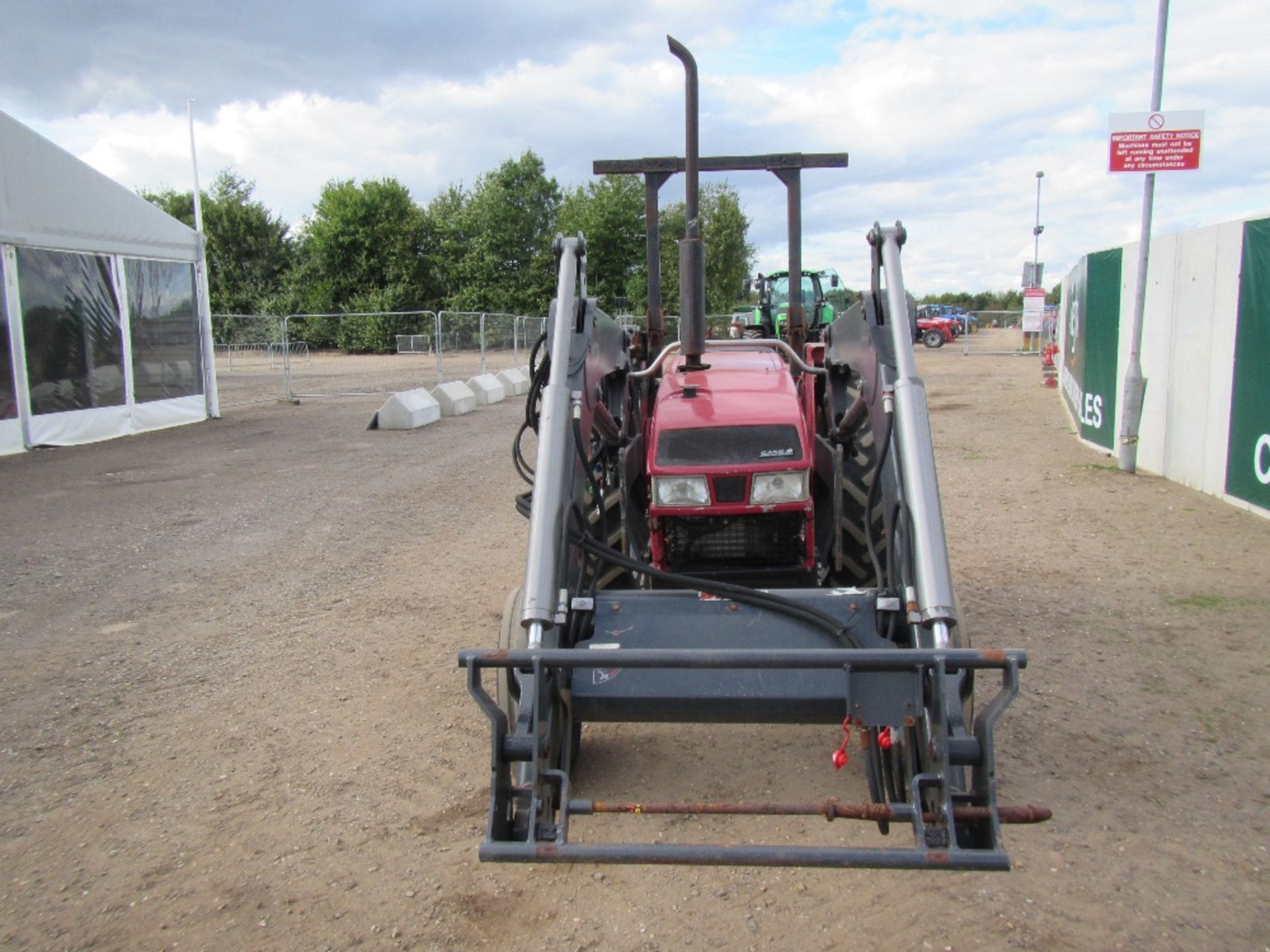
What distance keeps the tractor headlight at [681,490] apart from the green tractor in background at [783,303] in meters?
4.99

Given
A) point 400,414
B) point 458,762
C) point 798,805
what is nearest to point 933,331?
point 400,414

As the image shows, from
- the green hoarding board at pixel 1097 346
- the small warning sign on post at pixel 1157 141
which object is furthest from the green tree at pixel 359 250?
the small warning sign on post at pixel 1157 141

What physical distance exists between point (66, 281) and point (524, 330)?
50.0 ft

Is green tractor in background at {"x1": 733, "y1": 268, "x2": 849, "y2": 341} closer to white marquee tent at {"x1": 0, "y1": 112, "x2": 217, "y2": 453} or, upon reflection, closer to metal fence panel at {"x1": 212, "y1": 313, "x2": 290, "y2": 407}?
white marquee tent at {"x1": 0, "y1": 112, "x2": 217, "y2": 453}

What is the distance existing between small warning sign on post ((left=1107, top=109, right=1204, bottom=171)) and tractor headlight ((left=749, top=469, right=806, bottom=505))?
7.80 metres

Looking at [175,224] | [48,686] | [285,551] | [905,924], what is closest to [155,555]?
[285,551]

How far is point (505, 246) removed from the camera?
48375 millimetres

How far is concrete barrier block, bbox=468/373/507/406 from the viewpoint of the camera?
20.8 m

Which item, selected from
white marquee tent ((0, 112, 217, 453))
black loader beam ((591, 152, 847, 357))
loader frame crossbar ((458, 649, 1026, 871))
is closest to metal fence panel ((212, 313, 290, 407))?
white marquee tent ((0, 112, 217, 453))

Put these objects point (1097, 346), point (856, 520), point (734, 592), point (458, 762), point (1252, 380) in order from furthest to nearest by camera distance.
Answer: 1. point (1097, 346)
2. point (1252, 380)
3. point (856, 520)
4. point (458, 762)
5. point (734, 592)

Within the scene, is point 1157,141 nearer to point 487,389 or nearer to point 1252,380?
point 1252,380

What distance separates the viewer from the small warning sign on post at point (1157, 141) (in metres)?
9.75

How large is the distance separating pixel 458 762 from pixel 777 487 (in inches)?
69.2

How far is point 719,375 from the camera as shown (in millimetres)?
4773
